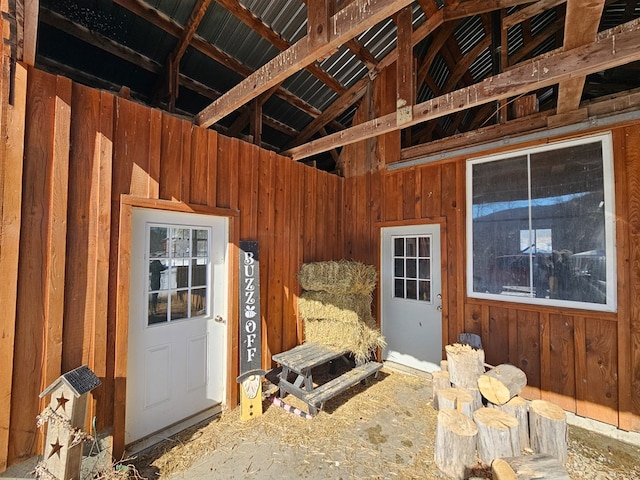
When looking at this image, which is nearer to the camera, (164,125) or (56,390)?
(56,390)

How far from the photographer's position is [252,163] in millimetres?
3449

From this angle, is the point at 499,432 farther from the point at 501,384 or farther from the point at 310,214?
the point at 310,214

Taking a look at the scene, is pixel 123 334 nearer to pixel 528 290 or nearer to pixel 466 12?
pixel 528 290

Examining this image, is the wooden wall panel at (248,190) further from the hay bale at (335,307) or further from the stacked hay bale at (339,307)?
the hay bale at (335,307)

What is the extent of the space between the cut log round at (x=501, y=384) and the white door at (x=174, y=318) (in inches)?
107

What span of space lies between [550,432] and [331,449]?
1810mm

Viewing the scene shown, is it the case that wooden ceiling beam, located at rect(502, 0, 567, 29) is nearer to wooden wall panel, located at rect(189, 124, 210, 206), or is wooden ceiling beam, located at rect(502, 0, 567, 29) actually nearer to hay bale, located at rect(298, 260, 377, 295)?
hay bale, located at rect(298, 260, 377, 295)

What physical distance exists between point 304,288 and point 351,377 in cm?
129

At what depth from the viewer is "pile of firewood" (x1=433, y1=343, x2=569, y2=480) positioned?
1.87 m

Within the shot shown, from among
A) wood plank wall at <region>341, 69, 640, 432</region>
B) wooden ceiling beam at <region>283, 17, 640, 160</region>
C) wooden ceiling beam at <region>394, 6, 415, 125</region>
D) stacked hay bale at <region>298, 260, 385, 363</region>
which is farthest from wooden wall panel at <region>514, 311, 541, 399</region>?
wooden ceiling beam at <region>394, 6, 415, 125</region>

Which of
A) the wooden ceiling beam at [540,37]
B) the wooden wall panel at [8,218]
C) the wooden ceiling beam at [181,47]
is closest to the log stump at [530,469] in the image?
the wooden wall panel at [8,218]

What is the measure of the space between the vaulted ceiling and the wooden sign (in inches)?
61.7

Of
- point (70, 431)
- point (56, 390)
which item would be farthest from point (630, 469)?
point (56, 390)

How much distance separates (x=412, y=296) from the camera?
4.14 meters
